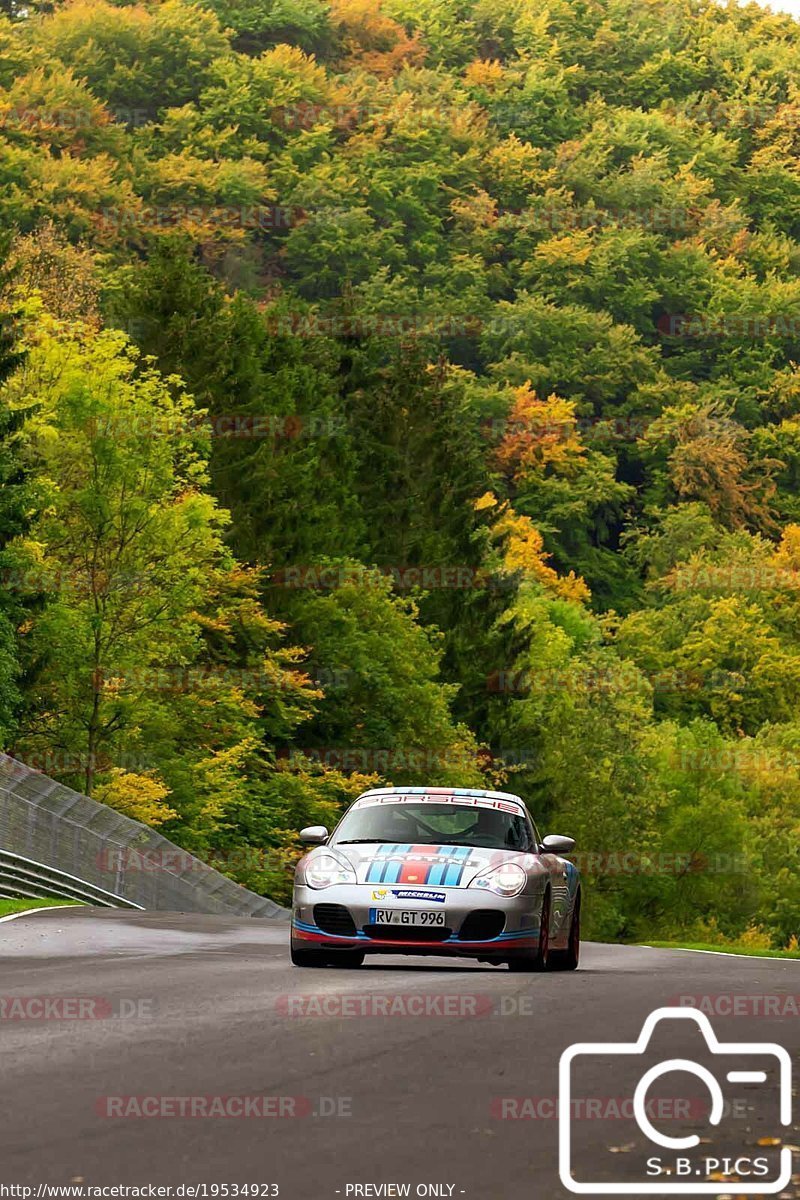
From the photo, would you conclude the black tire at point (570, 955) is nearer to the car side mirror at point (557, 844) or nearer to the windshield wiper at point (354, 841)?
the car side mirror at point (557, 844)

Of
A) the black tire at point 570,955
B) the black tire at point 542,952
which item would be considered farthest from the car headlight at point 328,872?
the black tire at point 570,955

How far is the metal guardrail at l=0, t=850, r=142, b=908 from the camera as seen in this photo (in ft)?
97.6

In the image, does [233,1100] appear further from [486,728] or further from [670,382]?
[670,382]

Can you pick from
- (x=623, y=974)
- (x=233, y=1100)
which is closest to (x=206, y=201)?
(x=623, y=974)

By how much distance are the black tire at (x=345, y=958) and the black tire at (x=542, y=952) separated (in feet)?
3.74

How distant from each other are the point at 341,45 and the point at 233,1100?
181527 millimetres

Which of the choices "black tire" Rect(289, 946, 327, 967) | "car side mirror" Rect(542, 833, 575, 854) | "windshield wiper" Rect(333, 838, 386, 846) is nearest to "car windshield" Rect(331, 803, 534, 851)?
"windshield wiper" Rect(333, 838, 386, 846)

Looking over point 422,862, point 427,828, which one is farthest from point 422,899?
point 427,828

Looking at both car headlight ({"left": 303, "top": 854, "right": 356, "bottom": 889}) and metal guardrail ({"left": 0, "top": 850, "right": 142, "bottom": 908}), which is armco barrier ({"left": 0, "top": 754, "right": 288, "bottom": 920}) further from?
car headlight ({"left": 303, "top": 854, "right": 356, "bottom": 889})

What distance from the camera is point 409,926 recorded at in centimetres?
1584

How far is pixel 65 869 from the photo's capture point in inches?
1300

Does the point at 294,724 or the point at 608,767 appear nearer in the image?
the point at 294,724

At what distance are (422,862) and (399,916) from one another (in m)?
0.51

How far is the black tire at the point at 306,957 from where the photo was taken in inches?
637
